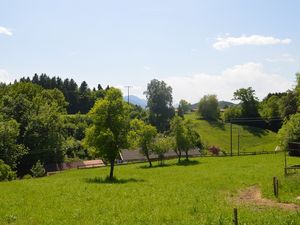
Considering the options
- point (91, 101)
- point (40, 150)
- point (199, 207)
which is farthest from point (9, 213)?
point (91, 101)

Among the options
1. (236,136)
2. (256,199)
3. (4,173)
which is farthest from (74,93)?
(256,199)

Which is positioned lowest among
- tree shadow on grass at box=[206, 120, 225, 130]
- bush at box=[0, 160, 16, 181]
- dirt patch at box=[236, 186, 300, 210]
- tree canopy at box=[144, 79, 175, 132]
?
bush at box=[0, 160, 16, 181]

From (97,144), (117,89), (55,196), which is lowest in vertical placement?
(55,196)

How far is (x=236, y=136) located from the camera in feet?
436

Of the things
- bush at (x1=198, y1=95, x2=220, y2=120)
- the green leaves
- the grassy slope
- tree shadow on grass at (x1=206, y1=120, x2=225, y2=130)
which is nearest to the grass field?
the green leaves

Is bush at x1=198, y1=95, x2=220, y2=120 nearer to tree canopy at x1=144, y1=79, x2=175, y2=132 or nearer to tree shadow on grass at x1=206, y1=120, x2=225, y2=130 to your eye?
tree shadow on grass at x1=206, y1=120, x2=225, y2=130

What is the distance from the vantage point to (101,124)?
4738 centimetres

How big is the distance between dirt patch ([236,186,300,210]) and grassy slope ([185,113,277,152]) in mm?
80801


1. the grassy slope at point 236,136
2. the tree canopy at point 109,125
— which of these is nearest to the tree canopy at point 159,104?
the grassy slope at point 236,136

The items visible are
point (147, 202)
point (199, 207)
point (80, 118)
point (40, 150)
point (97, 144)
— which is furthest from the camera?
point (80, 118)

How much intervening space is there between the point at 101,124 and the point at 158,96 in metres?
86.1

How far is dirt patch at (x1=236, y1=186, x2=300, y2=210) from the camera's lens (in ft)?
82.3

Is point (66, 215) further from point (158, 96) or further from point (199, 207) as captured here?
Answer: point (158, 96)

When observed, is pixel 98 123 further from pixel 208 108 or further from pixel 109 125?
pixel 208 108
